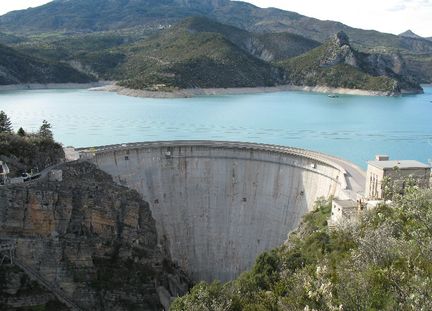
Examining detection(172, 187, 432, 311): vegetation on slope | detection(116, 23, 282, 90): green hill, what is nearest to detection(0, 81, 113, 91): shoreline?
detection(116, 23, 282, 90): green hill

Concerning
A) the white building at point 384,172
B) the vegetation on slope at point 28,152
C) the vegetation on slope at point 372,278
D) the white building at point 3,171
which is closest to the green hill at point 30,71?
the vegetation on slope at point 28,152

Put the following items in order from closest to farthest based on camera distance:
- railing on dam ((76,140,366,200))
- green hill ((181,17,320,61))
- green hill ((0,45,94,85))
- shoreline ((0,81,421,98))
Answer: railing on dam ((76,140,366,200)), shoreline ((0,81,421,98)), green hill ((0,45,94,85)), green hill ((181,17,320,61))

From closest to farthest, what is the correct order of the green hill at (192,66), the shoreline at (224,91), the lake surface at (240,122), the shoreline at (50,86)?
1. the lake surface at (240,122)
2. the shoreline at (224,91)
3. the green hill at (192,66)
4. the shoreline at (50,86)

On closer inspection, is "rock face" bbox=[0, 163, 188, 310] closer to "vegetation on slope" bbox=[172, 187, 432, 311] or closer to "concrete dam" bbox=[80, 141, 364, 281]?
"concrete dam" bbox=[80, 141, 364, 281]

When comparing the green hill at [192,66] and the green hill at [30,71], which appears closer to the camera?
the green hill at [192,66]

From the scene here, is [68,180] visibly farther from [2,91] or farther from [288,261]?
[2,91]

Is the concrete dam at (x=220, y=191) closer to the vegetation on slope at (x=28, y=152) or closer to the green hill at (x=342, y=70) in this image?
the vegetation on slope at (x=28, y=152)

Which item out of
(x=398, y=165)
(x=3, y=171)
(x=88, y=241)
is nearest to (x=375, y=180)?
(x=398, y=165)
